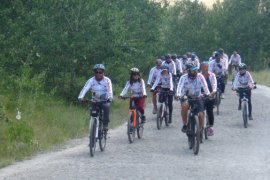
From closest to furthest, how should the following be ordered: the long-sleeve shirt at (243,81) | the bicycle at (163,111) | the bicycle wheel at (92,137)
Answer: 1. the bicycle wheel at (92,137)
2. the bicycle at (163,111)
3. the long-sleeve shirt at (243,81)

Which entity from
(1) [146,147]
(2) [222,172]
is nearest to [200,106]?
(1) [146,147]

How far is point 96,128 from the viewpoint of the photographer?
14.5 meters

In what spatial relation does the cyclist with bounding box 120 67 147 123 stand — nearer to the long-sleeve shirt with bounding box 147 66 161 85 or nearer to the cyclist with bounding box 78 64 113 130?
the cyclist with bounding box 78 64 113 130

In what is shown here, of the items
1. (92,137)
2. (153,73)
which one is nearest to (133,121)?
(92,137)

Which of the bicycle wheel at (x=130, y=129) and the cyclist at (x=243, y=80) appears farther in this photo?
the cyclist at (x=243, y=80)

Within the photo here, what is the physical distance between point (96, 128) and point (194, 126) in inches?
91.1

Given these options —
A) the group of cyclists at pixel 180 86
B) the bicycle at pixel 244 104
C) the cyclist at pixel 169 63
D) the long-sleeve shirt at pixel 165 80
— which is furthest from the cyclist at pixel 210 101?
the cyclist at pixel 169 63

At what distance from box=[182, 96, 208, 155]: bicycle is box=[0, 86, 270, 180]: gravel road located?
0.83 feet

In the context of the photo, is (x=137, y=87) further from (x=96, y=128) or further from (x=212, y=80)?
(x=96, y=128)

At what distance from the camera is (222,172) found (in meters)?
12.2

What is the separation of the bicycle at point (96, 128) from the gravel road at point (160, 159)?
242 millimetres

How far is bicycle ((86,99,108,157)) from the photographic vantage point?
46.8 ft

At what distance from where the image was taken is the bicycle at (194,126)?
1448 cm

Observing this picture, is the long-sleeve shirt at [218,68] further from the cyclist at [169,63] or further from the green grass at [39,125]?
the green grass at [39,125]
